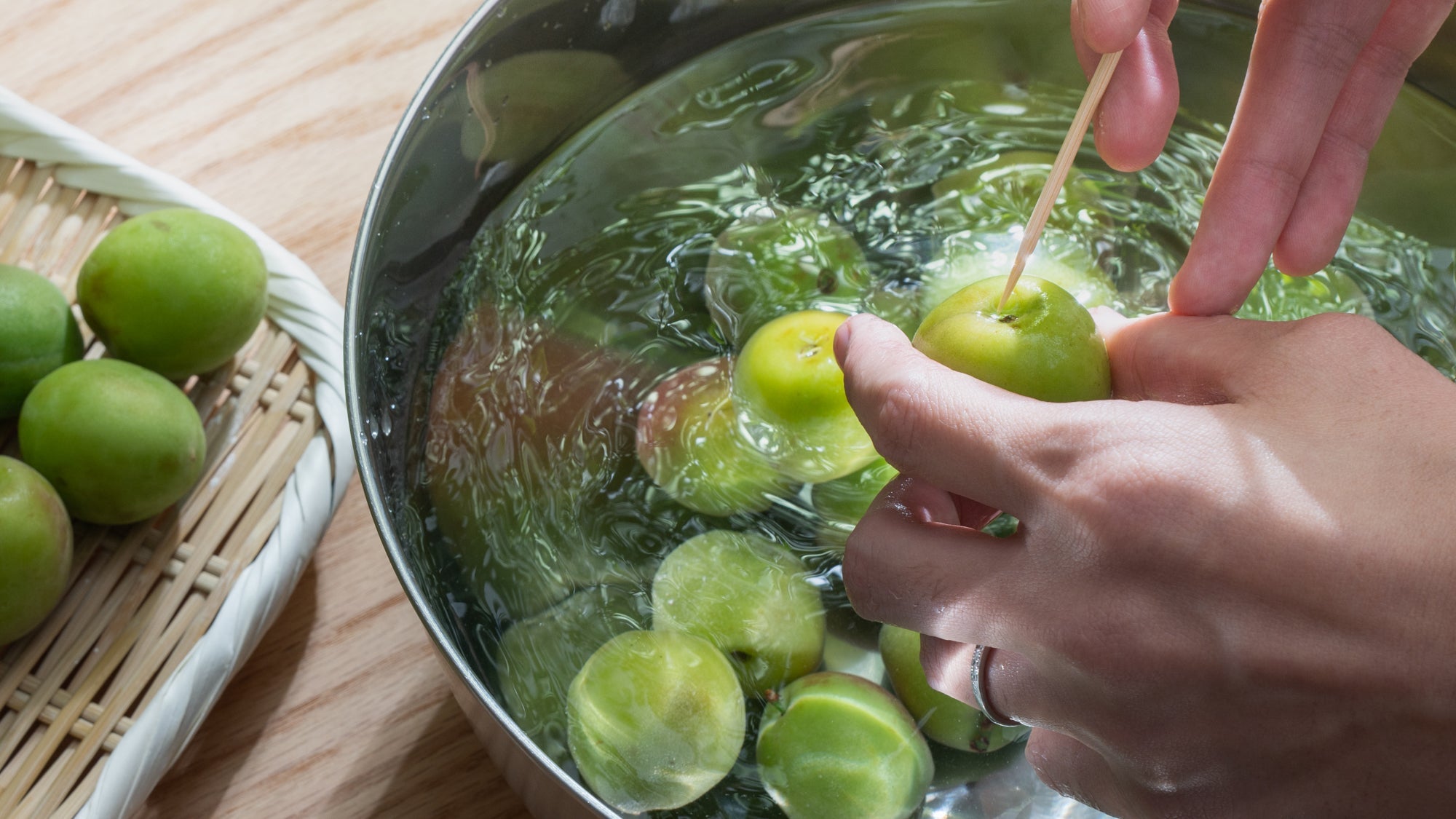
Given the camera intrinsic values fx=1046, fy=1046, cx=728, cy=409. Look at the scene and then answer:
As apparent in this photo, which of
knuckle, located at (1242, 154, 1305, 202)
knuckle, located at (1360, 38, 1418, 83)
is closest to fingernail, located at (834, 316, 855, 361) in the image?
knuckle, located at (1242, 154, 1305, 202)

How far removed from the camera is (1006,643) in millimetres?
453

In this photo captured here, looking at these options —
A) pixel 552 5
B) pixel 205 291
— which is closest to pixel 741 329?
pixel 552 5

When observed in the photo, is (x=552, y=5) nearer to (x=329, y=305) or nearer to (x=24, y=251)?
(x=329, y=305)

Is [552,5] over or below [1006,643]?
over

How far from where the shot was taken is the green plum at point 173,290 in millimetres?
678

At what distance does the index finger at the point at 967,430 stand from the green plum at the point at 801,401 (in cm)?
14

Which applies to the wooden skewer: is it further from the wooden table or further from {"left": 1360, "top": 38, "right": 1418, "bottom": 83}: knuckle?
the wooden table

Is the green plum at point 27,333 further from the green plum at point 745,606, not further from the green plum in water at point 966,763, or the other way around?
the green plum in water at point 966,763

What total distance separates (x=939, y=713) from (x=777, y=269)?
0.32 metres

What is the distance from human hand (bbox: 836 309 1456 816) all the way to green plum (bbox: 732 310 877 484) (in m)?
0.15

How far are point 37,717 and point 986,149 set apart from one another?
0.75m

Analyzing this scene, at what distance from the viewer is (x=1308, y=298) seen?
2.53 ft

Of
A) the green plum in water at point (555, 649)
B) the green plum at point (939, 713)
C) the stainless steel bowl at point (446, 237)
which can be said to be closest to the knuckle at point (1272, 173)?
the stainless steel bowl at point (446, 237)

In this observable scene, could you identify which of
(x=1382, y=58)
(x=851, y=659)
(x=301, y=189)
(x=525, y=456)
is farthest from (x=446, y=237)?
(x=1382, y=58)
